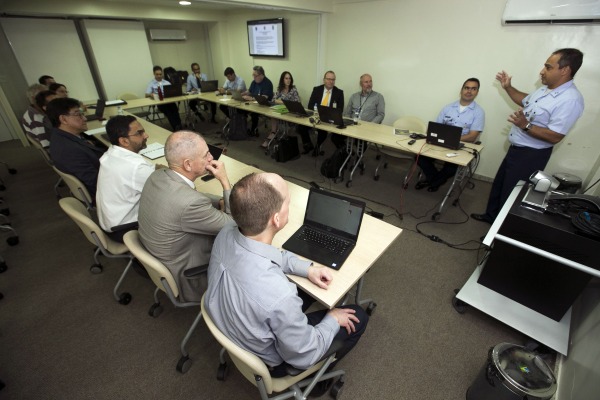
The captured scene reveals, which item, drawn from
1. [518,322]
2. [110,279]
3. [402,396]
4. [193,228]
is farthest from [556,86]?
[110,279]

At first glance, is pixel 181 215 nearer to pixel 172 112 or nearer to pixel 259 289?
pixel 259 289

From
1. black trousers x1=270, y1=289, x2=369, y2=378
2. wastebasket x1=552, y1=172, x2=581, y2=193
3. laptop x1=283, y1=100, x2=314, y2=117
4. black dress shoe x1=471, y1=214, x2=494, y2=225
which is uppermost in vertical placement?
laptop x1=283, y1=100, x2=314, y2=117

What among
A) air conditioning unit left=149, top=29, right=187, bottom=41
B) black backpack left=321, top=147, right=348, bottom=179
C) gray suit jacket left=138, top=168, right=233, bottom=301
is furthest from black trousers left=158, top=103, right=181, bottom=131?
gray suit jacket left=138, top=168, right=233, bottom=301

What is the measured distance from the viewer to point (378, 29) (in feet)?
14.5

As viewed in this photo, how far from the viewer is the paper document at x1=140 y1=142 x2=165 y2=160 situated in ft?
9.20

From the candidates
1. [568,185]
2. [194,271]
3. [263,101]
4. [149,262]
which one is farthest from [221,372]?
[263,101]

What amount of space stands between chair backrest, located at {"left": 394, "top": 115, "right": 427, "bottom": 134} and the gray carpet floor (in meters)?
1.46

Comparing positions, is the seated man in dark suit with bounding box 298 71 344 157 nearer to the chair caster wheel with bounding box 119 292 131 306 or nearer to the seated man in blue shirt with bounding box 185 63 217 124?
the seated man in blue shirt with bounding box 185 63 217 124

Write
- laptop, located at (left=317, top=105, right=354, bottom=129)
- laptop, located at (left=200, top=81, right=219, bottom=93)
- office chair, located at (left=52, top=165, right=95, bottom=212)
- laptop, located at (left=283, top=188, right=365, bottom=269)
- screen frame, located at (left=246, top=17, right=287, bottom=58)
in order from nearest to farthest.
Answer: laptop, located at (left=283, top=188, right=365, bottom=269) < office chair, located at (left=52, top=165, right=95, bottom=212) < laptop, located at (left=317, top=105, right=354, bottom=129) < screen frame, located at (left=246, top=17, right=287, bottom=58) < laptop, located at (left=200, top=81, right=219, bottom=93)

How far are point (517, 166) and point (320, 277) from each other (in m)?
2.54

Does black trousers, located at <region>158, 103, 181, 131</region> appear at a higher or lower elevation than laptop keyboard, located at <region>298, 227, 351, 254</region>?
lower

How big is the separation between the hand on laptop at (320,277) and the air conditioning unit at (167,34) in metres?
8.20

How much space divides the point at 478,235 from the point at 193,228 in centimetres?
289

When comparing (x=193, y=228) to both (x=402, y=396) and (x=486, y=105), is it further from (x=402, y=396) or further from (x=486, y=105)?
(x=486, y=105)
